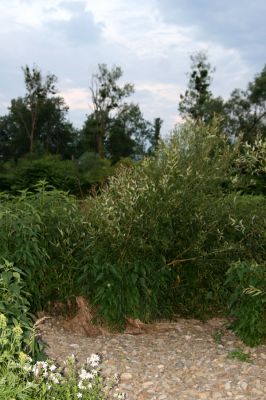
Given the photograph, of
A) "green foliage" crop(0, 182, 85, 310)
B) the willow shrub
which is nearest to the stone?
the willow shrub

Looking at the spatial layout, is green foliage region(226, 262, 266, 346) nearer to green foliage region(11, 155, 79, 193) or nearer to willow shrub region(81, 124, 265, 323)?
willow shrub region(81, 124, 265, 323)

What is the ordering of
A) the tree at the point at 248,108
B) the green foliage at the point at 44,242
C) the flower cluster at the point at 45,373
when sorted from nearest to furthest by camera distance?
the flower cluster at the point at 45,373, the green foliage at the point at 44,242, the tree at the point at 248,108

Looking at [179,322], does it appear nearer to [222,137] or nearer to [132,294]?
[132,294]

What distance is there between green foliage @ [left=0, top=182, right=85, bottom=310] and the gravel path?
50cm

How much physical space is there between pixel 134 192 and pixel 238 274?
1.25 meters

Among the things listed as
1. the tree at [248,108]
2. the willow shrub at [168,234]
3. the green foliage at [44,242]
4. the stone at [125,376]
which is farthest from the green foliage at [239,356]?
the tree at [248,108]

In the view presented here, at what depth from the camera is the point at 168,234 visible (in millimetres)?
5395

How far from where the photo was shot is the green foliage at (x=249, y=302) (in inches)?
192

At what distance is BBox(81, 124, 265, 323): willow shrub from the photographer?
5.23 metres

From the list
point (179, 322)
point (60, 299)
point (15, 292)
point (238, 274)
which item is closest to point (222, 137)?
point (238, 274)

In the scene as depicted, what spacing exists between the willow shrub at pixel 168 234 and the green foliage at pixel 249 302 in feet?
1.38

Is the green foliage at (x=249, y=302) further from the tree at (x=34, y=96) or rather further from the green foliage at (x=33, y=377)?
the tree at (x=34, y=96)

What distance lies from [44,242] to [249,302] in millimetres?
2108

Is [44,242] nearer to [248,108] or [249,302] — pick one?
[249,302]
